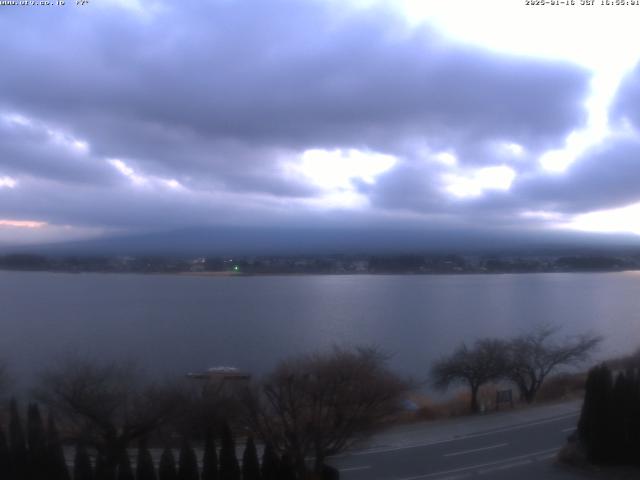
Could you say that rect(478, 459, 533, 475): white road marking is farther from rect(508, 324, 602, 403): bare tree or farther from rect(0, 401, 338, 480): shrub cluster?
rect(508, 324, 602, 403): bare tree

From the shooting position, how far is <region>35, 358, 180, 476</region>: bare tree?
26.2 feet

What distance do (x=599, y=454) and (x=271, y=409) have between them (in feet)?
17.2

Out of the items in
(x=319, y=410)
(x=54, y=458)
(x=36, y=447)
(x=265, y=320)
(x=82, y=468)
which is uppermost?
(x=319, y=410)

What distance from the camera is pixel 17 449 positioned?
7.36 m

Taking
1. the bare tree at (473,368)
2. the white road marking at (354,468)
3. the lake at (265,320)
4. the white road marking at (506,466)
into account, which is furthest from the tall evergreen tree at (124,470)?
the bare tree at (473,368)

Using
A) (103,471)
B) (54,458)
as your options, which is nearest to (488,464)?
(103,471)

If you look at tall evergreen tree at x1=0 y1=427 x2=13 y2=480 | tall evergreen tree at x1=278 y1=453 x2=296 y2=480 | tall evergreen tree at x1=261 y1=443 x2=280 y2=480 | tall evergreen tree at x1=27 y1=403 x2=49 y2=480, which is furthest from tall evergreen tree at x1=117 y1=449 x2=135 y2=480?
tall evergreen tree at x1=278 y1=453 x2=296 y2=480

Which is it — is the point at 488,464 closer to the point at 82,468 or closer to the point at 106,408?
the point at 106,408

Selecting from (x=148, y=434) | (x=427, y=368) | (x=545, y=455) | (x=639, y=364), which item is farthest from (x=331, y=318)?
(x=148, y=434)

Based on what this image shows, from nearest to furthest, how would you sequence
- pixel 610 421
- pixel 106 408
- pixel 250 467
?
pixel 250 467 < pixel 106 408 < pixel 610 421

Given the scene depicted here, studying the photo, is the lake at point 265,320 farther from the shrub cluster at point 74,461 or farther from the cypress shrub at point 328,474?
the shrub cluster at point 74,461

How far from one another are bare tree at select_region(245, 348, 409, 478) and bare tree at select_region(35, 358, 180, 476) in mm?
1335

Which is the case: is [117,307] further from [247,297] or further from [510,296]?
[510,296]

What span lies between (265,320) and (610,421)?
2234 centimetres
